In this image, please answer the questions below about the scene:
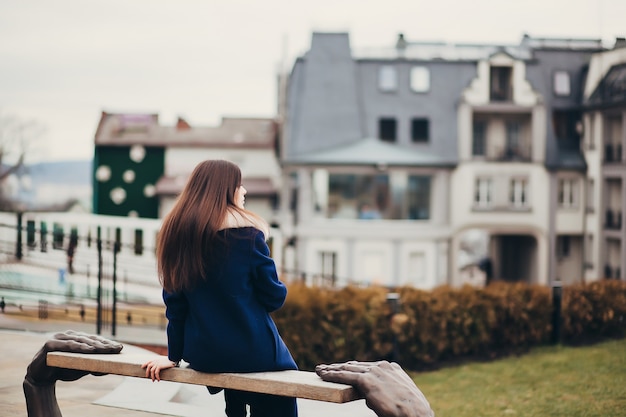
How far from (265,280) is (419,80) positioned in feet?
106

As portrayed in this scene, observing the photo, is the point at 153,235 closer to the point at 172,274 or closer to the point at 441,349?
the point at 441,349

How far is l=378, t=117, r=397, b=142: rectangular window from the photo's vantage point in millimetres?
35125

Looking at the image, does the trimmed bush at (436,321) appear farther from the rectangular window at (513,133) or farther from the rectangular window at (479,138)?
the rectangular window at (513,133)

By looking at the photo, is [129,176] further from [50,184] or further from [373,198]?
[373,198]

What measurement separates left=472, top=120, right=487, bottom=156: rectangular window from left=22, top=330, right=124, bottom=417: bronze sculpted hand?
3229 centimetres

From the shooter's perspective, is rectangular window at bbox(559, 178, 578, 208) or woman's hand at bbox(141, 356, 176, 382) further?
rectangular window at bbox(559, 178, 578, 208)

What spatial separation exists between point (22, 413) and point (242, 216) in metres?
2.60

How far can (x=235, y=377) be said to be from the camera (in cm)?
373

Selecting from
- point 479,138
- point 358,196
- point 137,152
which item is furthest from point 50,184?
point 479,138

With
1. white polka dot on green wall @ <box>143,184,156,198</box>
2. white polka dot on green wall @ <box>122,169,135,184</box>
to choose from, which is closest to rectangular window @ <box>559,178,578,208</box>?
white polka dot on green wall @ <box>143,184,156,198</box>

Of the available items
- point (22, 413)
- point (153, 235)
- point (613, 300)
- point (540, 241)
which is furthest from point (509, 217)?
point (22, 413)

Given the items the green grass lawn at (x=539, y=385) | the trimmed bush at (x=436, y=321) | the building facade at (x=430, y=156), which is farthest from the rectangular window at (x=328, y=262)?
the green grass lawn at (x=539, y=385)

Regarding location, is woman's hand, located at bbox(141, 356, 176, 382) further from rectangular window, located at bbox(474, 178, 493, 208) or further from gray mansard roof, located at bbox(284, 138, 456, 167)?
rectangular window, located at bbox(474, 178, 493, 208)

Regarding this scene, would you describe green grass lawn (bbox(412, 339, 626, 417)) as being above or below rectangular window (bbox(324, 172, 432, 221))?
below
